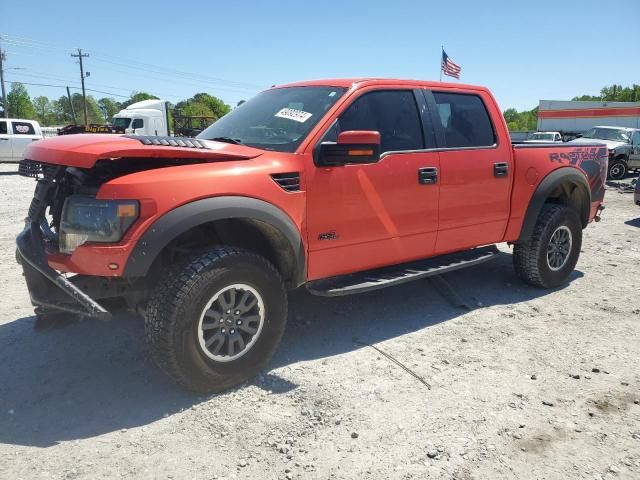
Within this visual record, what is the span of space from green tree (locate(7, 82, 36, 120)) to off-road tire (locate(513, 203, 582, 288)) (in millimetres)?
98689

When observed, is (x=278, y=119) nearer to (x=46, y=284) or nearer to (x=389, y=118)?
(x=389, y=118)

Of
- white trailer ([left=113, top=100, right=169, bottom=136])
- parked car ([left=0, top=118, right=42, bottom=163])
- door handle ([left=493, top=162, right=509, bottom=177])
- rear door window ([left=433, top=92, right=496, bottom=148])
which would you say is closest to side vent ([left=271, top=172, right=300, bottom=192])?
rear door window ([left=433, top=92, right=496, bottom=148])

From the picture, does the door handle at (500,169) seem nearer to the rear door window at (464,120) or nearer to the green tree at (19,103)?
the rear door window at (464,120)

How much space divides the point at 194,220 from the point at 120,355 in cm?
139

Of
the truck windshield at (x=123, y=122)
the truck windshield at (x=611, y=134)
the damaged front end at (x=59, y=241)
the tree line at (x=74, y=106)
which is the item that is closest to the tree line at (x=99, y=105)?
the tree line at (x=74, y=106)

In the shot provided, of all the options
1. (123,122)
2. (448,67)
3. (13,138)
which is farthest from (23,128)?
(448,67)

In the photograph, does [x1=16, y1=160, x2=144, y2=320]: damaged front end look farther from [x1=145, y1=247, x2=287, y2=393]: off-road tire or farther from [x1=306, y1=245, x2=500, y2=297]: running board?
[x1=306, y1=245, x2=500, y2=297]: running board

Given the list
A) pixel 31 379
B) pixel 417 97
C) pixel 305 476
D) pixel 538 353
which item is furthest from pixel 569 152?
pixel 31 379

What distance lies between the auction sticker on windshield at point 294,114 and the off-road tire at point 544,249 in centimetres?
267

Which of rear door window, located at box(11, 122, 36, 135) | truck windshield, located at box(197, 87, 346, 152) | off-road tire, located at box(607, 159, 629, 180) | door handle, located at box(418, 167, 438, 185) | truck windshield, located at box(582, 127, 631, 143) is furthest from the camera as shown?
rear door window, located at box(11, 122, 36, 135)

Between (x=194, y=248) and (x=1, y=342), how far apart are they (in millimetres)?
1797

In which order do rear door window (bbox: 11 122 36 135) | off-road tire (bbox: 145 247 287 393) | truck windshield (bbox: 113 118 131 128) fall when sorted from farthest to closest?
1. truck windshield (bbox: 113 118 131 128)
2. rear door window (bbox: 11 122 36 135)
3. off-road tire (bbox: 145 247 287 393)

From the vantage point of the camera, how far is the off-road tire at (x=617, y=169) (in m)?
16.8

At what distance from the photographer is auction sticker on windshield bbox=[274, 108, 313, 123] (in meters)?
3.51
